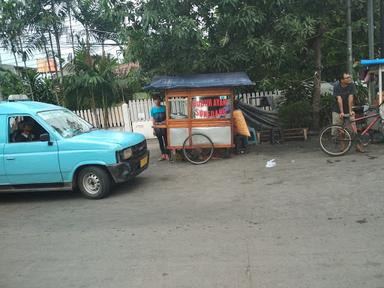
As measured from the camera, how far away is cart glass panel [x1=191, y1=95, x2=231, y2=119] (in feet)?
33.9

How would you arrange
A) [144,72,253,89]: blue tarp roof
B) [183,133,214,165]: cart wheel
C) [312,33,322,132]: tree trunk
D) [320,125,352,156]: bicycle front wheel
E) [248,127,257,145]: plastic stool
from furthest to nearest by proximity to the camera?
[312,33,322,132]: tree trunk < [248,127,257,145]: plastic stool < [183,133,214,165]: cart wheel < [144,72,253,89]: blue tarp roof < [320,125,352,156]: bicycle front wheel

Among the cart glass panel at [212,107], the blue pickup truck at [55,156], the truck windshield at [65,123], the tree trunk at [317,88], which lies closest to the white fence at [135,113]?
the tree trunk at [317,88]

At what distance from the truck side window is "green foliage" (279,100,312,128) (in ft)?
23.8

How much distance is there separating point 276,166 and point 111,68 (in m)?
8.64

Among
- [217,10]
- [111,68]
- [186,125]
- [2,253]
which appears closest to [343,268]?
[2,253]

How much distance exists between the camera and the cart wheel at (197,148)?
10266 mm

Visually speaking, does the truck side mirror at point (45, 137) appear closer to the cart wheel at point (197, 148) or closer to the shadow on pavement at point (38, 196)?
the shadow on pavement at point (38, 196)

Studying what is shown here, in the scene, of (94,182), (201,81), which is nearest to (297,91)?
(201,81)

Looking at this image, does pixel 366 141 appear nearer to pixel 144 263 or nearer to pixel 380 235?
pixel 380 235

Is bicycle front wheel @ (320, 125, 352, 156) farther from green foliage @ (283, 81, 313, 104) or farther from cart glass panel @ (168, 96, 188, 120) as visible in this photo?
green foliage @ (283, 81, 313, 104)

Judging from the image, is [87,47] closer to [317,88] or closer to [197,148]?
[197,148]

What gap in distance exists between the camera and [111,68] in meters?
15.6

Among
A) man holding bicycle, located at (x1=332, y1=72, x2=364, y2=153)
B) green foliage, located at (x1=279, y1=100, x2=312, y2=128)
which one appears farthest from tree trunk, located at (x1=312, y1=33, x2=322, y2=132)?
man holding bicycle, located at (x1=332, y1=72, x2=364, y2=153)

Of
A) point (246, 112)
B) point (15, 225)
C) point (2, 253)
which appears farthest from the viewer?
point (246, 112)
